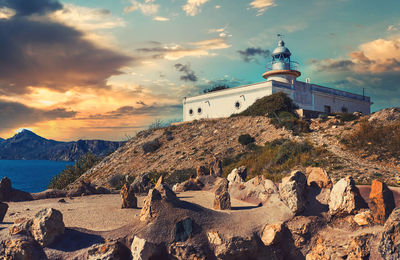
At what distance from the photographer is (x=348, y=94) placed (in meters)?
45.6

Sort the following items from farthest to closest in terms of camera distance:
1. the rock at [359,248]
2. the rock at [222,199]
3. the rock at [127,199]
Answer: the rock at [127,199] < the rock at [222,199] < the rock at [359,248]

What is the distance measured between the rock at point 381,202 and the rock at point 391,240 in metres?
1.18

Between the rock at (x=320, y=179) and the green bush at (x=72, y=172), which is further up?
the rock at (x=320, y=179)

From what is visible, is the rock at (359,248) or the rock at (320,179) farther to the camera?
the rock at (320,179)

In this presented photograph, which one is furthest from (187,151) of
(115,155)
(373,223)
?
(373,223)

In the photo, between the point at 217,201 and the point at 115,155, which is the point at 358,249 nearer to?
the point at 217,201

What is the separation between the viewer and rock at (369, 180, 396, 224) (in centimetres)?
675

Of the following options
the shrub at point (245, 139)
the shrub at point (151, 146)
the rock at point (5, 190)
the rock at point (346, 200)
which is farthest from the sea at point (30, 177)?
the rock at point (346, 200)

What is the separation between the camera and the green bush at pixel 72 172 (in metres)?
27.0

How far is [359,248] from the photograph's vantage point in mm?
6207

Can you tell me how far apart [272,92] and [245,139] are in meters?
9.87

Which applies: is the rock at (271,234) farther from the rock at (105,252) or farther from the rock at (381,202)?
the rock at (105,252)

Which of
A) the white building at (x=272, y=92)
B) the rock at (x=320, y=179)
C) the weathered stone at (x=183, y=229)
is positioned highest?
the white building at (x=272, y=92)

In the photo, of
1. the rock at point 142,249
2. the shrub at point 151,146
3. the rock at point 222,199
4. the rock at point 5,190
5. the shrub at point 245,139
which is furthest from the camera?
the shrub at point 151,146
